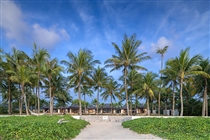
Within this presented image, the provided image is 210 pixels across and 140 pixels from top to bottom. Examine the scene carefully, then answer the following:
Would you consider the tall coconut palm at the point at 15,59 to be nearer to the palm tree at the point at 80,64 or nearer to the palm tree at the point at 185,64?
the palm tree at the point at 80,64

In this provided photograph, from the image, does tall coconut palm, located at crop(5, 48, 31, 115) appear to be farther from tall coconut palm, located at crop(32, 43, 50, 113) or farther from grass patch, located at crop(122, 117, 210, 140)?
grass patch, located at crop(122, 117, 210, 140)

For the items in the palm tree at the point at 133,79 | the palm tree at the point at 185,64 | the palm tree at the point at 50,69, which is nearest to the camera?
the palm tree at the point at 185,64

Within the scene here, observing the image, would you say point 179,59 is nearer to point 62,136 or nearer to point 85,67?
point 85,67

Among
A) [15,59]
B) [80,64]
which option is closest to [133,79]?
[80,64]

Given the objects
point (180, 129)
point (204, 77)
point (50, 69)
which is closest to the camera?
point (180, 129)

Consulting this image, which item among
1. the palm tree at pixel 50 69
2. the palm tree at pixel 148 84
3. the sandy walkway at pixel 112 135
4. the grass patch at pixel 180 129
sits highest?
the palm tree at pixel 50 69

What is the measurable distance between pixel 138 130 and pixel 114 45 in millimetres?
12210

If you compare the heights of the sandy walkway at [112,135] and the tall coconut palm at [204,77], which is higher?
the tall coconut palm at [204,77]

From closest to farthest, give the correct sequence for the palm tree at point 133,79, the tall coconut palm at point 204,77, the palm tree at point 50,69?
the tall coconut palm at point 204,77
the palm tree at point 50,69
the palm tree at point 133,79

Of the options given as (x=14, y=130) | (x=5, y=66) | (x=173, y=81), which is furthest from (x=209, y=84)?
(x=5, y=66)

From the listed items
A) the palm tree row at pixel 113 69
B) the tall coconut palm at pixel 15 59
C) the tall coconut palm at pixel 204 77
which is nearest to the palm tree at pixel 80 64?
the palm tree row at pixel 113 69

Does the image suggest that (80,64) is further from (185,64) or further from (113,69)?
(185,64)

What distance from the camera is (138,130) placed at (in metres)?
9.78

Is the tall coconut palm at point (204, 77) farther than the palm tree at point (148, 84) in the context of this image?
No
